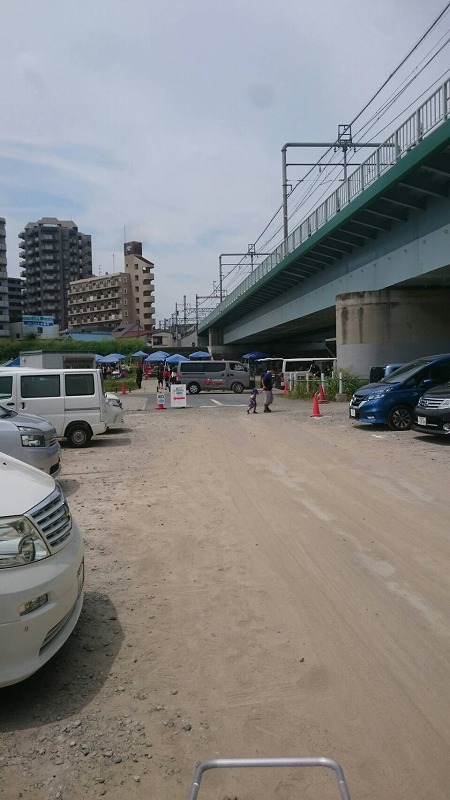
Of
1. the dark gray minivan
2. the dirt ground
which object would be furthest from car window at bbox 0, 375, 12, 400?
the dark gray minivan

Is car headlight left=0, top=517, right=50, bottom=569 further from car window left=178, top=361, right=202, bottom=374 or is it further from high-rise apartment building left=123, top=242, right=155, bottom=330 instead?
high-rise apartment building left=123, top=242, right=155, bottom=330

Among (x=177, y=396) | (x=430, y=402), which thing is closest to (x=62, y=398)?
(x=430, y=402)

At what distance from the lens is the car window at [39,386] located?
13641 millimetres

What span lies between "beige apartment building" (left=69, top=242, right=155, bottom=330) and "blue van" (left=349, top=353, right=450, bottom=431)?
102847mm

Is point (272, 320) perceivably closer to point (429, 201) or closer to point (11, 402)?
point (429, 201)

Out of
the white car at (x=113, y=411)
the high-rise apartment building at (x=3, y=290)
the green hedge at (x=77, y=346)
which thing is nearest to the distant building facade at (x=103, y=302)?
the high-rise apartment building at (x=3, y=290)

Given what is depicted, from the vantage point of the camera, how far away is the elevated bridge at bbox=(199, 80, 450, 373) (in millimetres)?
17797

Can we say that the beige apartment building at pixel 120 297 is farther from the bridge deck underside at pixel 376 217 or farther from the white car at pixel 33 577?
the white car at pixel 33 577

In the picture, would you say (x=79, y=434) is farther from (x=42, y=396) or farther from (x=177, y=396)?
(x=177, y=396)

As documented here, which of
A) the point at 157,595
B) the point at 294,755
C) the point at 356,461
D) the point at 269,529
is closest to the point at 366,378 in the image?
the point at 356,461

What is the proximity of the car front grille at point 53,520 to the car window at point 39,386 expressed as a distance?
33.1ft

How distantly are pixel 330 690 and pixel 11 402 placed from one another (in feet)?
37.8

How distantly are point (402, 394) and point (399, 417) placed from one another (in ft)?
1.91

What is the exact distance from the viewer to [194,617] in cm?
453
